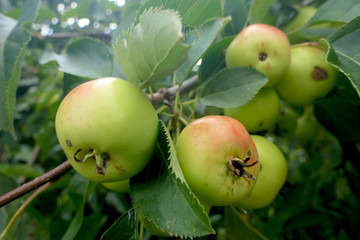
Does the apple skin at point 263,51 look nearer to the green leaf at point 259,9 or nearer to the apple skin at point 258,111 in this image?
the apple skin at point 258,111

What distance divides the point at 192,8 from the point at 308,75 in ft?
1.10

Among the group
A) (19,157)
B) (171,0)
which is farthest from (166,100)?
(19,157)

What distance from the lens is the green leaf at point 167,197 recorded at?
1.82 feet

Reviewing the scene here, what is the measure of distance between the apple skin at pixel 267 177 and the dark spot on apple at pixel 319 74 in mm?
238

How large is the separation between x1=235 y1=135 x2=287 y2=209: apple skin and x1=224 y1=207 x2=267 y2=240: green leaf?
17 cm

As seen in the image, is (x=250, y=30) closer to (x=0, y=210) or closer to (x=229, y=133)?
(x=229, y=133)

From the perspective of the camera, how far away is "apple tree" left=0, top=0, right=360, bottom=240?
23.1 inches

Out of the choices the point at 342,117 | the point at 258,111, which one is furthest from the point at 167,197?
the point at 342,117

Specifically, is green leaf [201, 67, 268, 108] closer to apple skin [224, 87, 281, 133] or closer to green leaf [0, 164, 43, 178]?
apple skin [224, 87, 281, 133]

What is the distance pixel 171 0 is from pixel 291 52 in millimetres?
375

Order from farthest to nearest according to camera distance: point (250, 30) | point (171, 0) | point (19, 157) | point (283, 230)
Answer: point (19, 157), point (283, 230), point (250, 30), point (171, 0)

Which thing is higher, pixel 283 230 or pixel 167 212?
pixel 167 212

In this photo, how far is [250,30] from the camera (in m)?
0.84

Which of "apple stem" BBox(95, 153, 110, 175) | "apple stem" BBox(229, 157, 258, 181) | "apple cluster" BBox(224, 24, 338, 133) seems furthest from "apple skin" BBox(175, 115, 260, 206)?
"apple cluster" BBox(224, 24, 338, 133)
